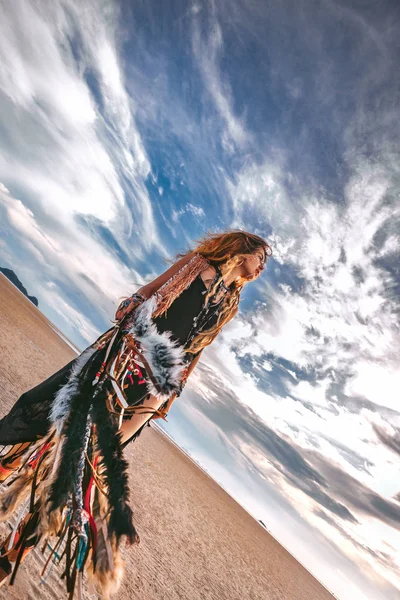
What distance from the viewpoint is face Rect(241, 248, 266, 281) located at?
2.10 metres

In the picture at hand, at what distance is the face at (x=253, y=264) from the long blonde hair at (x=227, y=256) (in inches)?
1.1

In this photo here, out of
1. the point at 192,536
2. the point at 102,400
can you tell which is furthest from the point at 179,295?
the point at 192,536

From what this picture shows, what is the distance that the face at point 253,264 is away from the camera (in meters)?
2.10

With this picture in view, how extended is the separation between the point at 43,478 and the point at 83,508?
0.87ft

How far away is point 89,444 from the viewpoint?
3.43ft

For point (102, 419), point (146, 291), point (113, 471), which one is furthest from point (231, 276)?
point (113, 471)

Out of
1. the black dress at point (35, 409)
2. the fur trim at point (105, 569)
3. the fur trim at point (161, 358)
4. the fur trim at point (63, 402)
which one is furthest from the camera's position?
the black dress at point (35, 409)

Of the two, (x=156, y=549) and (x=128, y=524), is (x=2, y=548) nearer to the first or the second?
(x=128, y=524)

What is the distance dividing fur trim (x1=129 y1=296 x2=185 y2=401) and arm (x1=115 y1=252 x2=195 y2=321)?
26 centimetres

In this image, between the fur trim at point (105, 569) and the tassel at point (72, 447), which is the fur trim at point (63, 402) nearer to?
the tassel at point (72, 447)

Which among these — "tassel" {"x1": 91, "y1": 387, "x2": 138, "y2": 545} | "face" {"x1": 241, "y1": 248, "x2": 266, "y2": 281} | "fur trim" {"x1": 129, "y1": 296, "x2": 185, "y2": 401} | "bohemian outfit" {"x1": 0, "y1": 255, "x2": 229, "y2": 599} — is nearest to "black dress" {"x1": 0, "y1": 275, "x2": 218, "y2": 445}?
"bohemian outfit" {"x1": 0, "y1": 255, "x2": 229, "y2": 599}

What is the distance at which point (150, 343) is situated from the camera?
1.28 metres

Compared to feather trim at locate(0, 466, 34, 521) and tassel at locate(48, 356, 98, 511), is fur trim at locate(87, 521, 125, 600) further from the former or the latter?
feather trim at locate(0, 466, 34, 521)

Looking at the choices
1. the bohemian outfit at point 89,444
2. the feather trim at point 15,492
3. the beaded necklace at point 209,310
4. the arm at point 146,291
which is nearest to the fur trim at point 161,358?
the bohemian outfit at point 89,444
